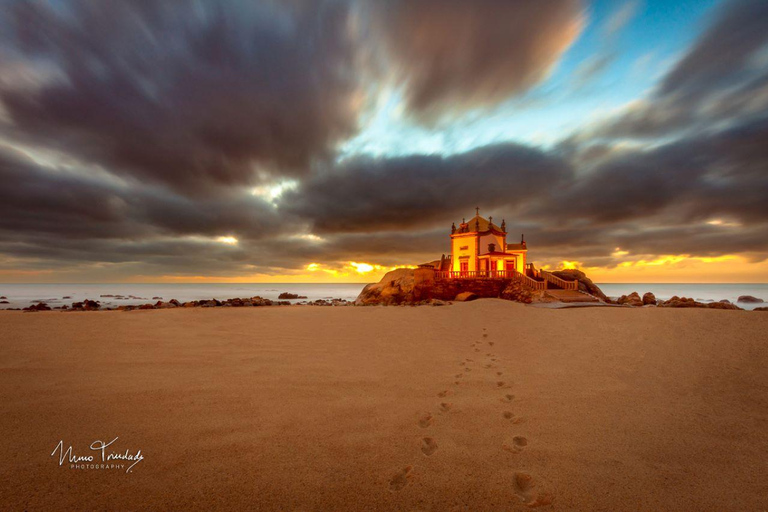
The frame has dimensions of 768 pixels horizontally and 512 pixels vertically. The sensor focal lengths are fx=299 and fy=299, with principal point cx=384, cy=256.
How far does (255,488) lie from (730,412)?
492 cm

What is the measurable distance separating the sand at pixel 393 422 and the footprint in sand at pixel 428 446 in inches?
0.7

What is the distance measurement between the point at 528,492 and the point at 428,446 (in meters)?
0.84

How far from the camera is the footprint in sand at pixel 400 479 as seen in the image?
2176mm

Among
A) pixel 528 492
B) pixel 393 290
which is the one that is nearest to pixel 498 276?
pixel 393 290

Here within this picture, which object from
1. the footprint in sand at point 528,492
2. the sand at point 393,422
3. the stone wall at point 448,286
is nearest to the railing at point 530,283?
the stone wall at point 448,286

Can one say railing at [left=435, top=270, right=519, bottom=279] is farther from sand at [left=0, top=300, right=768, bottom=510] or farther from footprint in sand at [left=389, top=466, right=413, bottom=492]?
footprint in sand at [left=389, top=466, right=413, bottom=492]

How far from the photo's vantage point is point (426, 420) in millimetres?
3205

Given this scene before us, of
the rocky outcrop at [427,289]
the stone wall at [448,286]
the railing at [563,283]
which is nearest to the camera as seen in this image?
the railing at [563,283]

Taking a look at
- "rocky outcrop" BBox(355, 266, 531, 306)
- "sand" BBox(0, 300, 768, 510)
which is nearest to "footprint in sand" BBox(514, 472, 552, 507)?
"sand" BBox(0, 300, 768, 510)

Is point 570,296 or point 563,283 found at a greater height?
point 563,283

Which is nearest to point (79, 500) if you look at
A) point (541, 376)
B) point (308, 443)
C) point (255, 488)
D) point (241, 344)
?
point (255, 488)

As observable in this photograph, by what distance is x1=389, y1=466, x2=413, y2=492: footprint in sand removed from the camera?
218cm

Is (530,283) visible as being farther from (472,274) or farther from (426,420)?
(426,420)

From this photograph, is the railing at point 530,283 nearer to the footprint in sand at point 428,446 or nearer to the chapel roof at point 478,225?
the chapel roof at point 478,225
